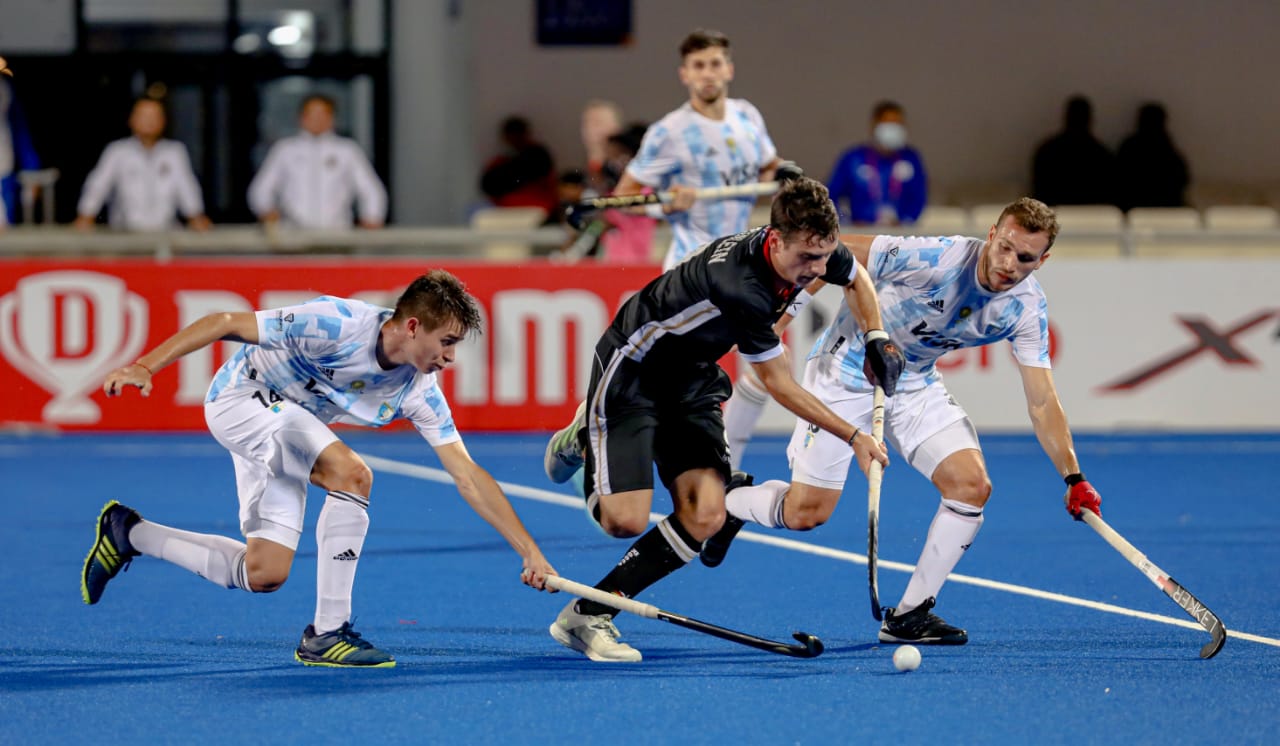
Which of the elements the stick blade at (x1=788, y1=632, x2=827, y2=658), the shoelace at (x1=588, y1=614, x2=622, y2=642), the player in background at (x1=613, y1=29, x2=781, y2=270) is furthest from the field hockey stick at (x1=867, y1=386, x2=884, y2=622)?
the player in background at (x1=613, y1=29, x2=781, y2=270)

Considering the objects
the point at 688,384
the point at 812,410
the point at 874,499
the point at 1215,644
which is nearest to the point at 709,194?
the point at 688,384

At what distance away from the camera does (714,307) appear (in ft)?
18.0

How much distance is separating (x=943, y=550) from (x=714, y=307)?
113 cm

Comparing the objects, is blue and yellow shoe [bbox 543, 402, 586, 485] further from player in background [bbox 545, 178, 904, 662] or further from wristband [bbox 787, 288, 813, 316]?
wristband [bbox 787, 288, 813, 316]

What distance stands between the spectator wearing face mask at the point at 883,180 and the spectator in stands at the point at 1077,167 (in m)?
2.56

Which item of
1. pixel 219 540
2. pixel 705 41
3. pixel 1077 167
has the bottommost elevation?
pixel 219 540

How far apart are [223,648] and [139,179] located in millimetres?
8065

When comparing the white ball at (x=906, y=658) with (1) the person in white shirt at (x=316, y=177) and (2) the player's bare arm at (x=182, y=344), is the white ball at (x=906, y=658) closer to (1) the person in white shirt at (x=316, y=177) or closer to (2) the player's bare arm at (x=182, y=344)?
(2) the player's bare arm at (x=182, y=344)

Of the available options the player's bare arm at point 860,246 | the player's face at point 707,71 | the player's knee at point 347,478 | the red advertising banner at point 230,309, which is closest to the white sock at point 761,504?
the player's bare arm at point 860,246

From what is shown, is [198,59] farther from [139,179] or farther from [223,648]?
[223,648]

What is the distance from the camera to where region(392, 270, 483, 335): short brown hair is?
5.17m

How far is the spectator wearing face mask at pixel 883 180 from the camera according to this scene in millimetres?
12883

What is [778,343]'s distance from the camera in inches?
219

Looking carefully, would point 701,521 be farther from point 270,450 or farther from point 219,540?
point 219,540
